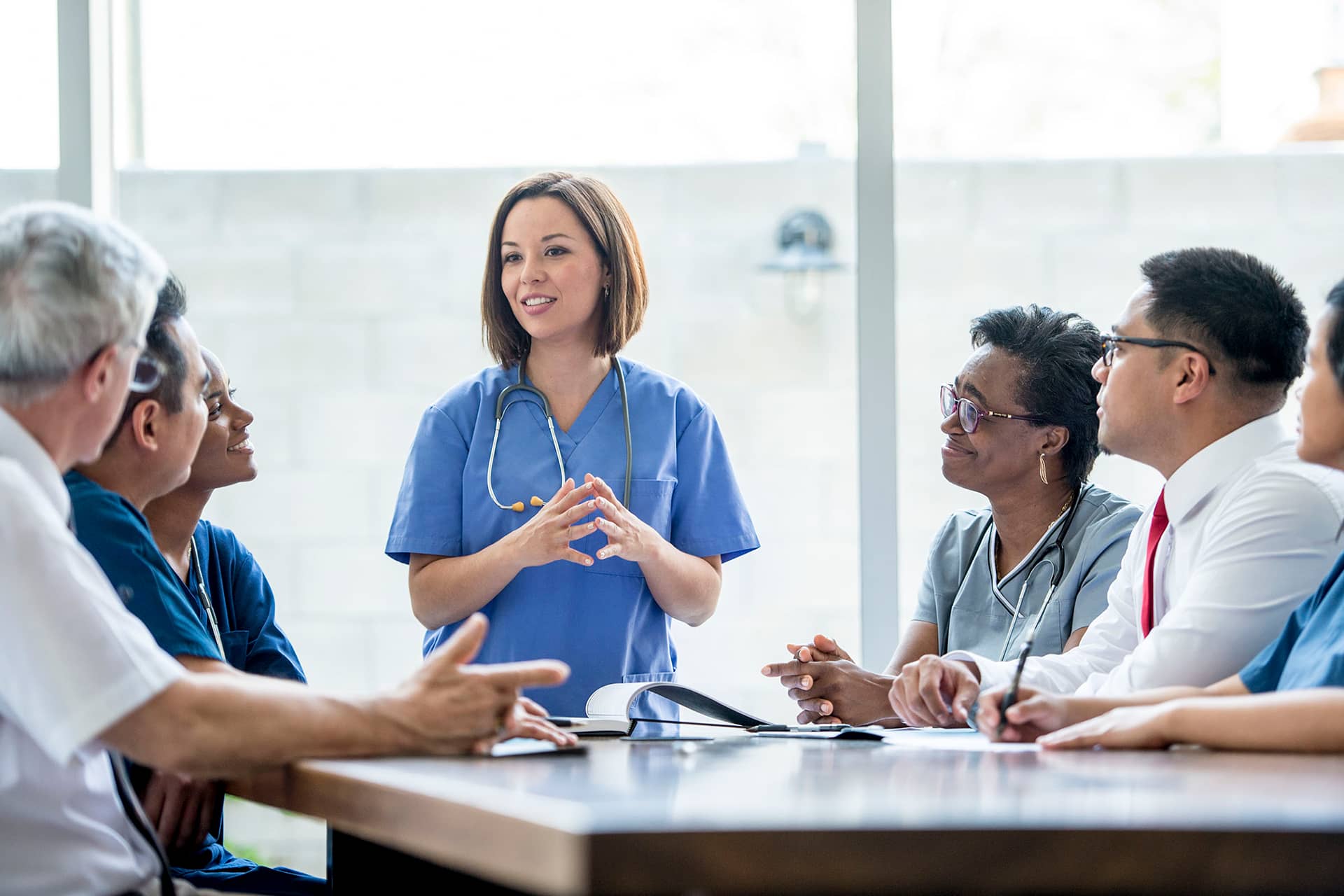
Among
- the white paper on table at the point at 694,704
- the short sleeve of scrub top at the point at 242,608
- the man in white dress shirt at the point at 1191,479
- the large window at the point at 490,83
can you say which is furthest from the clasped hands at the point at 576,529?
the large window at the point at 490,83

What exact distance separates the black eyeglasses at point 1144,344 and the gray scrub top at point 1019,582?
333 millimetres

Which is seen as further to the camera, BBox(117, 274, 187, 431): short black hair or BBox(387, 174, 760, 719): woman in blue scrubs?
BBox(387, 174, 760, 719): woman in blue scrubs

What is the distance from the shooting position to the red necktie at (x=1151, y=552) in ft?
5.82

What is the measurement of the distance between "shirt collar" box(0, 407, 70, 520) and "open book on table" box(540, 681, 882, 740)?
695 mm

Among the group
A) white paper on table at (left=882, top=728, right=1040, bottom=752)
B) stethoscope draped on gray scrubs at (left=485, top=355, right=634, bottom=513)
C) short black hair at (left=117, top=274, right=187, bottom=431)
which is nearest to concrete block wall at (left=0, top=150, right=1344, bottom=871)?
stethoscope draped on gray scrubs at (left=485, top=355, right=634, bottom=513)

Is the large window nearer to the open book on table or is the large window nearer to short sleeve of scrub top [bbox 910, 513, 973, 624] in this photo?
short sleeve of scrub top [bbox 910, 513, 973, 624]

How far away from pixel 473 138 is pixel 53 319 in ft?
6.60

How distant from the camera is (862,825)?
0.81 m

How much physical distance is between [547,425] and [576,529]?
34 cm

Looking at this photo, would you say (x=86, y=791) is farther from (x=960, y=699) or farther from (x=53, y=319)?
(x=960, y=699)

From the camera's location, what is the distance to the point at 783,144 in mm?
3072

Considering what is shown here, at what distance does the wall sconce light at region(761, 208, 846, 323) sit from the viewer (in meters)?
3.01

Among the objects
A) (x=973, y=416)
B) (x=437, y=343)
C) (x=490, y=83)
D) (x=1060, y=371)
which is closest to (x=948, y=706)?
(x=973, y=416)

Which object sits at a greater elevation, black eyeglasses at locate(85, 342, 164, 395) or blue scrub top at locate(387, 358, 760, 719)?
black eyeglasses at locate(85, 342, 164, 395)
